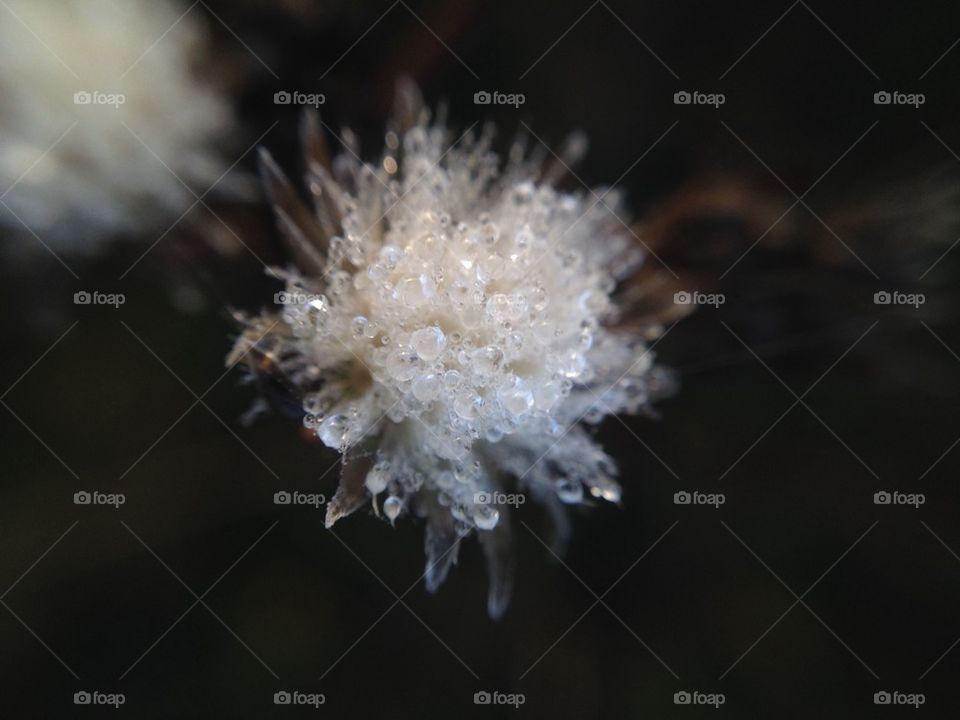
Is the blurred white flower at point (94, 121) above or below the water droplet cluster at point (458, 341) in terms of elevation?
above

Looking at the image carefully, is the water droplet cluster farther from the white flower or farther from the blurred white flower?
the blurred white flower

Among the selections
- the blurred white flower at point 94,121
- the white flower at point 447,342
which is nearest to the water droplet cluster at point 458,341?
the white flower at point 447,342

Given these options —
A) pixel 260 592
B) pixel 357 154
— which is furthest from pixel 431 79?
pixel 260 592

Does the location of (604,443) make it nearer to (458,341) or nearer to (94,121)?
(458,341)

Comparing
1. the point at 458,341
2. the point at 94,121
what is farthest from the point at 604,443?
the point at 94,121

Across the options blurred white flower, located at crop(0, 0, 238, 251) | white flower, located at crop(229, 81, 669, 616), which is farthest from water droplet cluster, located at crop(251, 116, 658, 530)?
blurred white flower, located at crop(0, 0, 238, 251)

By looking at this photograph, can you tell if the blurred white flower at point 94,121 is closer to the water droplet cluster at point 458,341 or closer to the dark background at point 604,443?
the dark background at point 604,443
